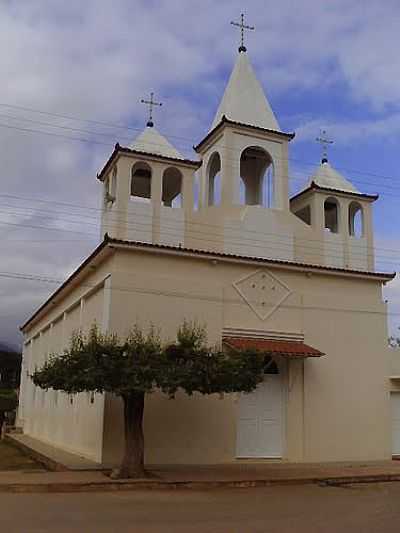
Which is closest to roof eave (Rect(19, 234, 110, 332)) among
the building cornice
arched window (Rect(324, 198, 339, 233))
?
the building cornice

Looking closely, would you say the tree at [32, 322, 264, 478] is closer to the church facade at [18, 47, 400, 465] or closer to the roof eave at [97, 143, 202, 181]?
the church facade at [18, 47, 400, 465]

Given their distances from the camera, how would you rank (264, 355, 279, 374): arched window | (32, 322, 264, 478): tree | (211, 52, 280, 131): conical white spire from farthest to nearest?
1. (211, 52, 280, 131): conical white spire
2. (264, 355, 279, 374): arched window
3. (32, 322, 264, 478): tree

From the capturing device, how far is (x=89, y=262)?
1769 cm

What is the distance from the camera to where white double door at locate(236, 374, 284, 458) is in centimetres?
1705

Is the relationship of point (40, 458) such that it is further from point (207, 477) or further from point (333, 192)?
point (333, 192)

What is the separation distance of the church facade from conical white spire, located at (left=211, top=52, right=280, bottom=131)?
2.1 inches

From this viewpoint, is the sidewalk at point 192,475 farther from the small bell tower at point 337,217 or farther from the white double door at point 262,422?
the small bell tower at point 337,217

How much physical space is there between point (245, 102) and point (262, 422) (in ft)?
35.7

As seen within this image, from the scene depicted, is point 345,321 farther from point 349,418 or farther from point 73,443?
point 73,443

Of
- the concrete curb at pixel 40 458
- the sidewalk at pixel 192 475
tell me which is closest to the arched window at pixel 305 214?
the sidewalk at pixel 192 475

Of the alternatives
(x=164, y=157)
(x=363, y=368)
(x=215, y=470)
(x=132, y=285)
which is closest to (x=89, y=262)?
(x=132, y=285)

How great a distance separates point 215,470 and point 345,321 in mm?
6351

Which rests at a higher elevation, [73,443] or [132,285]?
[132,285]

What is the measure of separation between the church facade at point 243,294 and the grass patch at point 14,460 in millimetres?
1315
